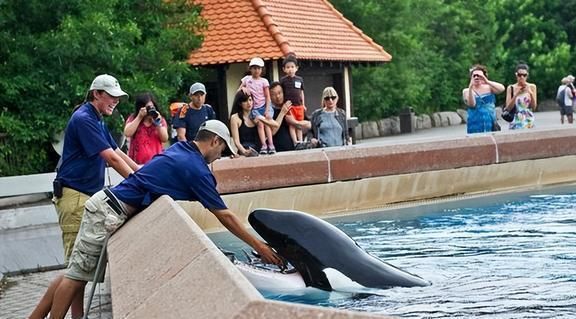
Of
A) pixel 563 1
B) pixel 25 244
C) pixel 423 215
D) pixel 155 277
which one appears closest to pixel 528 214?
pixel 423 215

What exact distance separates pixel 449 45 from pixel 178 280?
143ft

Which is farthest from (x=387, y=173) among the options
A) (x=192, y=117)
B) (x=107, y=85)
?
(x=107, y=85)

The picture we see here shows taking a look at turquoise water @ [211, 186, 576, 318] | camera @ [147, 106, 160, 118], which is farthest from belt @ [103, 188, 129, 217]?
camera @ [147, 106, 160, 118]

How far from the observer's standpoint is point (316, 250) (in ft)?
22.4

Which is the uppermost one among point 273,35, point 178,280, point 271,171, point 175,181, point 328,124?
point 178,280

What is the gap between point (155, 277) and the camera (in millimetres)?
4207

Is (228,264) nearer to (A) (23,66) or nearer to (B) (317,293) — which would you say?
(B) (317,293)

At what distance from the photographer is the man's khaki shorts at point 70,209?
725 cm

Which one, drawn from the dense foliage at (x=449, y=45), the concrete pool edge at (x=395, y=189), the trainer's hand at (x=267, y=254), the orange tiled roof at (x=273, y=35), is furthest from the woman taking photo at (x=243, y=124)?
the dense foliage at (x=449, y=45)

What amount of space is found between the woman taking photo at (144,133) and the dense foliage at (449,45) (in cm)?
2525

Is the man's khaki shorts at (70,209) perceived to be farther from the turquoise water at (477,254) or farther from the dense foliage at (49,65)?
the dense foliage at (49,65)

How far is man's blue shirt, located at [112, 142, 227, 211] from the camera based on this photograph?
632 cm

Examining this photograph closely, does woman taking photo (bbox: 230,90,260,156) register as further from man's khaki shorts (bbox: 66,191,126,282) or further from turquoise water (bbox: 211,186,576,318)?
man's khaki shorts (bbox: 66,191,126,282)

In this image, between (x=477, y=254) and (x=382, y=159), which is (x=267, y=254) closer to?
(x=477, y=254)
